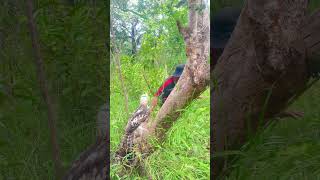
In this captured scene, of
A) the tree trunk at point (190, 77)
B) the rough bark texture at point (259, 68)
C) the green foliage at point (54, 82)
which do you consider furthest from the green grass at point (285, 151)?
the green foliage at point (54, 82)

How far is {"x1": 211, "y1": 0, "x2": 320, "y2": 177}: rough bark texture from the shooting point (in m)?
1.60

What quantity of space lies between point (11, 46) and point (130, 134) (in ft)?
1.93

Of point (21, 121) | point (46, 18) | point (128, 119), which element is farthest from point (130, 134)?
point (46, 18)

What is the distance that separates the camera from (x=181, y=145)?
1612 millimetres

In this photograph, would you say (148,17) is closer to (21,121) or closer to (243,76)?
(243,76)

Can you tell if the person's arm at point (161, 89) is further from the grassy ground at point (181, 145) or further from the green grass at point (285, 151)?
the green grass at point (285, 151)

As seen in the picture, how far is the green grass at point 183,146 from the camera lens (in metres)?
1.60

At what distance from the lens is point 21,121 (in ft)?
5.84

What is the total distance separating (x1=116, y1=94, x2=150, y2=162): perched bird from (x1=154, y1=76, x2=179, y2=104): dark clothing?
6 cm

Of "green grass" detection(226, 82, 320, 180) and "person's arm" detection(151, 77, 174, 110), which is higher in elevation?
"person's arm" detection(151, 77, 174, 110)

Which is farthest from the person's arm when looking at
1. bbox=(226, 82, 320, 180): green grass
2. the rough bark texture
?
bbox=(226, 82, 320, 180): green grass

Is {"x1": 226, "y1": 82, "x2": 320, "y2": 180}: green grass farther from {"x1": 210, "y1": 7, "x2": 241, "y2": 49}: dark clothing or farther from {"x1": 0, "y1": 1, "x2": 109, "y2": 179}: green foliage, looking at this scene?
{"x1": 0, "y1": 1, "x2": 109, "y2": 179}: green foliage

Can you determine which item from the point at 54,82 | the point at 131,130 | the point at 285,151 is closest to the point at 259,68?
the point at 285,151

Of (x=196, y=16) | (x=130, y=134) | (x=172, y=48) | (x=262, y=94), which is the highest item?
(x=196, y=16)
